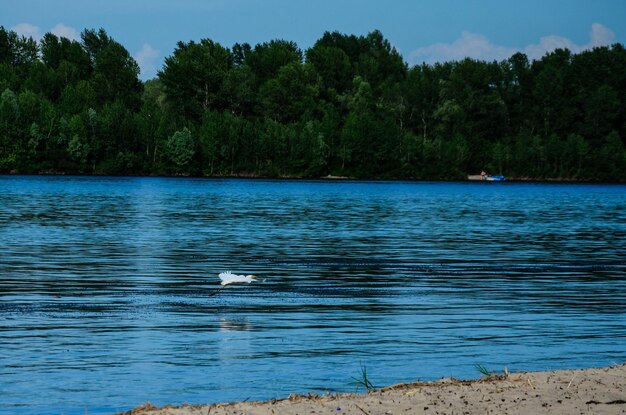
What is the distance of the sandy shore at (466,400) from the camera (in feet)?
41.5

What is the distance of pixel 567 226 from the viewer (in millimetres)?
67688

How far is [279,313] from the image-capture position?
2361 centimetres

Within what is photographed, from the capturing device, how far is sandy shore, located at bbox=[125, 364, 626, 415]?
41.5 feet

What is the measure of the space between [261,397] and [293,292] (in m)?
12.9

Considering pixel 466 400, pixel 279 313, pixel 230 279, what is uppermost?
pixel 466 400

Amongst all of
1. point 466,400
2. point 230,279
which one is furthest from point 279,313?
point 466,400

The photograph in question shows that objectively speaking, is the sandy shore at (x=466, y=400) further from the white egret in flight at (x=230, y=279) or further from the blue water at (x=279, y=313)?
the white egret in flight at (x=230, y=279)

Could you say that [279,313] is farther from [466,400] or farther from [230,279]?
[466,400]

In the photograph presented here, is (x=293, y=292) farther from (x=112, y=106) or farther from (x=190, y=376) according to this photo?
(x=112, y=106)

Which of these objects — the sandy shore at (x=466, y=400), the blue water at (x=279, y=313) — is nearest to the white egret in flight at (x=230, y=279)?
the blue water at (x=279, y=313)

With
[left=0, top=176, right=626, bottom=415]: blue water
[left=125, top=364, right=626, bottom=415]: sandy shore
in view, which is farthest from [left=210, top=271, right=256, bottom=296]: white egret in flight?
[left=125, top=364, right=626, bottom=415]: sandy shore

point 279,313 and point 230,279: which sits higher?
point 230,279

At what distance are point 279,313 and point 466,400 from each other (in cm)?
1077

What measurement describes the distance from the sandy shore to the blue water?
1.87 m
